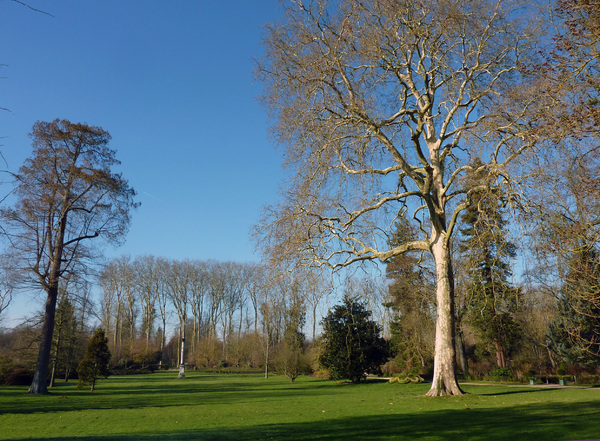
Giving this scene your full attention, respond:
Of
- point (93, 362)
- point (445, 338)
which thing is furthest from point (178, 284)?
point (445, 338)

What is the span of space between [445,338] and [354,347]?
1370 centimetres

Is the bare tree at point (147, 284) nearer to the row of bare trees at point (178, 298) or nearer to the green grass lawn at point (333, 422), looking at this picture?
the row of bare trees at point (178, 298)

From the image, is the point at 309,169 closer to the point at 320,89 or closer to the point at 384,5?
the point at 320,89

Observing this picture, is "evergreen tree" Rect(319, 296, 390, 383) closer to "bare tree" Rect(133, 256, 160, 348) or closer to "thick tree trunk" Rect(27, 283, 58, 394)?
"thick tree trunk" Rect(27, 283, 58, 394)

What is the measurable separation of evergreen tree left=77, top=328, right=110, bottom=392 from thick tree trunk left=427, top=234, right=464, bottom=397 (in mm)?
18996

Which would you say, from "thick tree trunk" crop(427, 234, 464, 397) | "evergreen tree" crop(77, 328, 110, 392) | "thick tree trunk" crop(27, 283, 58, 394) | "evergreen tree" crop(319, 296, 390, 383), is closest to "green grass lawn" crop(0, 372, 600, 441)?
"thick tree trunk" crop(427, 234, 464, 397)

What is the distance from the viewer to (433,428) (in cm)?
812

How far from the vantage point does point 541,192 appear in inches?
390

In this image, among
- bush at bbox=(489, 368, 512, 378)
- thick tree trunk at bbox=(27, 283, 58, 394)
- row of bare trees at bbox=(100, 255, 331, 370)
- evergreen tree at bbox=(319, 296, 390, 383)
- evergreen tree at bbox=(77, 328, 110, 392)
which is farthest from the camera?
row of bare trees at bbox=(100, 255, 331, 370)

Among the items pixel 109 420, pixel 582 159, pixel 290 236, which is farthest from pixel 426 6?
pixel 109 420

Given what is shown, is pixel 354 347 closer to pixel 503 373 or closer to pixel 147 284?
pixel 503 373

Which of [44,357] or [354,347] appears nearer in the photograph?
[44,357]

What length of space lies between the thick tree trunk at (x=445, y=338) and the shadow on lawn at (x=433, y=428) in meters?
2.75

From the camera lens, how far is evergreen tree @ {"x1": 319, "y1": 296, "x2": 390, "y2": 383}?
86.0 ft
